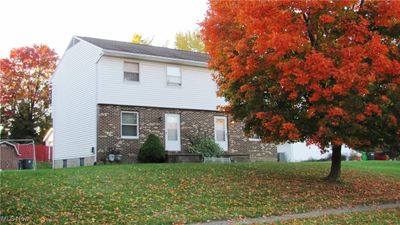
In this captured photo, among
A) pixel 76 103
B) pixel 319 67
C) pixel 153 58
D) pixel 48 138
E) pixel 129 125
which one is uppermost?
pixel 153 58

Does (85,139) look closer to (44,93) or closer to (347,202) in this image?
(347,202)

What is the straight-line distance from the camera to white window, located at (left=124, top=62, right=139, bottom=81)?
81.4ft

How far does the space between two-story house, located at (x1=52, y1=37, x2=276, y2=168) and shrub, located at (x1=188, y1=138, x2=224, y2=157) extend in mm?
466

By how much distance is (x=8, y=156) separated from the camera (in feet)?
101

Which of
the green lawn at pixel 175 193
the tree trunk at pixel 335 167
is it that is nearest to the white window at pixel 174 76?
the green lawn at pixel 175 193

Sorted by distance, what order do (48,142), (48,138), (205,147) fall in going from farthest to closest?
(48,142)
(48,138)
(205,147)

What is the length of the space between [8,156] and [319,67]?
23330 mm

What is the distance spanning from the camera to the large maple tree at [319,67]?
46.4 ft

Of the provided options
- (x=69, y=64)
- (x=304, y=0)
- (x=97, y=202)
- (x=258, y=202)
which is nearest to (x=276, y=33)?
(x=304, y=0)

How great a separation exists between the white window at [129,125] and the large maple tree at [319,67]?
30.3ft

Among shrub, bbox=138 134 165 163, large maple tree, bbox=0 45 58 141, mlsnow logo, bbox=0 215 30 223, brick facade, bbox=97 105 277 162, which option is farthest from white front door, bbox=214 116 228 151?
large maple tree, bbox=0 45 58 141

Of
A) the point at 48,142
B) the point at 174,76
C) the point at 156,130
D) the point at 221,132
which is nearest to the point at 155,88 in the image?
the point at 174,76

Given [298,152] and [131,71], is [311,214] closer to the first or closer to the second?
[131,71]

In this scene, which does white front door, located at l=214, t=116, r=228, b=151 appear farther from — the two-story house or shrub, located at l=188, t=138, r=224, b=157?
shrub, located at l=188, t=138, r=224, b=157
